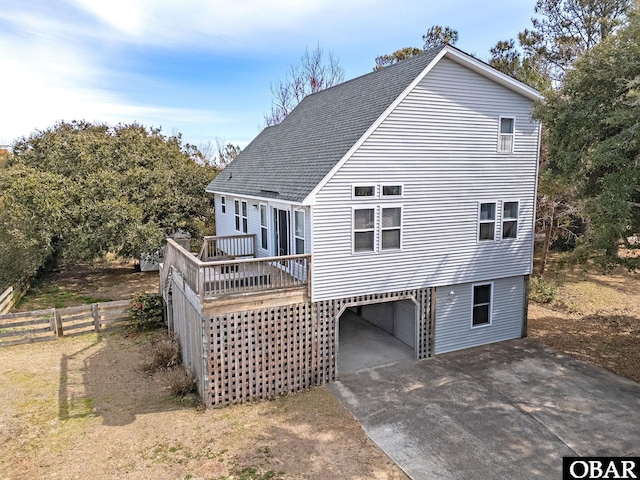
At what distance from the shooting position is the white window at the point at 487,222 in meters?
12.7

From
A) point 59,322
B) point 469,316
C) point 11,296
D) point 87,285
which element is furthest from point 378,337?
point 87,285

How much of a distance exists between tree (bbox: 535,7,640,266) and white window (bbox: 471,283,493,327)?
3.02 meters

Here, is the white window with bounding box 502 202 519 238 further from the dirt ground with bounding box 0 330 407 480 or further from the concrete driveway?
the dirt ground with bounding box 0 330 407 480

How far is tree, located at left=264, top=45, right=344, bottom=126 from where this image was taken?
37500 millimetres

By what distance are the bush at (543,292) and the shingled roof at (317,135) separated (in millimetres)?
11465

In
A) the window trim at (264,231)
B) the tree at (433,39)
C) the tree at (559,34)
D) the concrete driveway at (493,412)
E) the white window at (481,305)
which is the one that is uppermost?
the tree at (433,39)

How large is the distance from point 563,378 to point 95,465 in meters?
10.9

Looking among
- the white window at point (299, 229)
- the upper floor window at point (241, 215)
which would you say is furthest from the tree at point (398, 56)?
the white window at point (299, 229)

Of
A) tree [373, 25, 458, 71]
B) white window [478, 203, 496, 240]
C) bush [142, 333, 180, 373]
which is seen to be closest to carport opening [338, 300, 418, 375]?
white window [478, 203, 496, 240]

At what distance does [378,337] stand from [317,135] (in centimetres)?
700

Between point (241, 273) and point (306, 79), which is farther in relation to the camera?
point (306, 79)

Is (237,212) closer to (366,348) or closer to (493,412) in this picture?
(366,348)

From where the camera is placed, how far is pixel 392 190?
1138 cm

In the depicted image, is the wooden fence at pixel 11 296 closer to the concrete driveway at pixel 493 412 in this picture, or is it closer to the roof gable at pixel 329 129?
the roof gable at pixel 329 129
